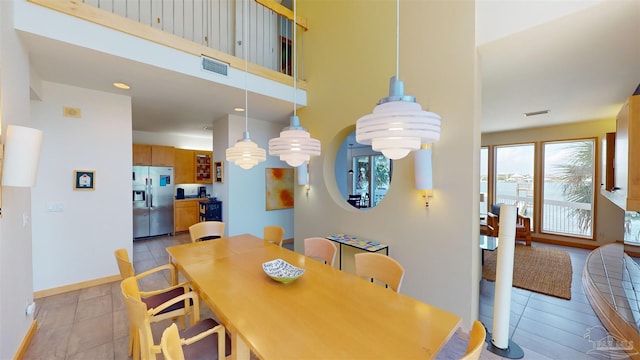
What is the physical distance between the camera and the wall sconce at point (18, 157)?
169 centimetres

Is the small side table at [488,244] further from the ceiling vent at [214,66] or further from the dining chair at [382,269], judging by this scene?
the ceiling vent at [214,66]

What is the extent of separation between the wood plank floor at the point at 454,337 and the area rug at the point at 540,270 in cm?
16

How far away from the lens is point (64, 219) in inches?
131

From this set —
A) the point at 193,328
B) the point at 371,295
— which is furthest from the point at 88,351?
the point at 371,295

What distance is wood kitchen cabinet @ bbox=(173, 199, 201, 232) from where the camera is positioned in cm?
654

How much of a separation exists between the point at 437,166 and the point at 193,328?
2625 mm

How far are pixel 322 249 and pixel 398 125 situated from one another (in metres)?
1.74

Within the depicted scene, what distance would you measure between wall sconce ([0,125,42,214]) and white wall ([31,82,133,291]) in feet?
6.58

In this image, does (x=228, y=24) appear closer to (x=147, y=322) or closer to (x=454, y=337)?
(x=147, y=322)

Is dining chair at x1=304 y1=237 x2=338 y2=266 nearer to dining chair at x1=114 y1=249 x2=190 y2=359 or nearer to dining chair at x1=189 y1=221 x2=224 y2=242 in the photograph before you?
dining chair at x1=114 y1=249 x2=190 y2=359

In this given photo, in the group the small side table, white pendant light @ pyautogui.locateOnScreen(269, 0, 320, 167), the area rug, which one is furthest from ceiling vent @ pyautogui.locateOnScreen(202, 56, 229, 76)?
the area rug

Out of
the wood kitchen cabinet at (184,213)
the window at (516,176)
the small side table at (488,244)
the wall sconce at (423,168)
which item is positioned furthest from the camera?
the wood kitchen cabinet at (184,213)

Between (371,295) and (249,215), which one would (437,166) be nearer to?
(371,295)

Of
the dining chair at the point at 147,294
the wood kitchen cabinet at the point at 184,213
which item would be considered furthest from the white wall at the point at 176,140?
the dining chair at the point at 147,294
